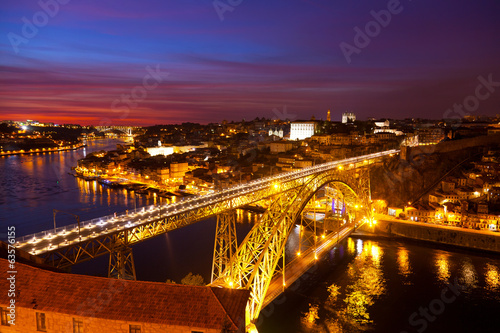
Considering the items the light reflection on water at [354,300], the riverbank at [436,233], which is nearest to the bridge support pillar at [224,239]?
the light reflection on water at [354,300]

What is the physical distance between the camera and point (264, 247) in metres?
13.0

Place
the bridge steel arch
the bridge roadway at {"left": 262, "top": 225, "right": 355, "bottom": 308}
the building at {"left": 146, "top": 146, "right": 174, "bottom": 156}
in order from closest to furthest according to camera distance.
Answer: the bridge steel arch < the bridge roadway at {"left": 262, "top": 225, "right": 355, "bottom": 308} < the building at {"left": 146, "top": 146, "right": 174, "bottom": 156}

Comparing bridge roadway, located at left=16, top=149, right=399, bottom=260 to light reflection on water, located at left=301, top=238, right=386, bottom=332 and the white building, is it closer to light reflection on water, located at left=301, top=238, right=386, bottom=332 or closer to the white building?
light reflection on water, located at left=301, top=238, right=386, bottom=332

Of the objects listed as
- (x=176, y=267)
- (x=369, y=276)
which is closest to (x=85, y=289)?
(x=176, y=267)

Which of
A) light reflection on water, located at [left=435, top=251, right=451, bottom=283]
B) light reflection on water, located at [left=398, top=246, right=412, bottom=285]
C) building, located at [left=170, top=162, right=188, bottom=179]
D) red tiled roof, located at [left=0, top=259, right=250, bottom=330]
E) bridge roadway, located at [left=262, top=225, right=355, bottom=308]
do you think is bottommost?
light reflection on water, located at [left=435, top=251, right=451, bottom=283]

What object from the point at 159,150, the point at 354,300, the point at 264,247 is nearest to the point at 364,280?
the point at 354,300

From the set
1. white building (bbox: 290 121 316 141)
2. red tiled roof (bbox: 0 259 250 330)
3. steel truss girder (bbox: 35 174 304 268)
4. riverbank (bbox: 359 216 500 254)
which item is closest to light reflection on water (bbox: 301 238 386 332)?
riverbank (bbox: 359 216 500 254)

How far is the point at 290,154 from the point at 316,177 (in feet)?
96.3

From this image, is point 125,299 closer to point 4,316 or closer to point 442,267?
point 4,316

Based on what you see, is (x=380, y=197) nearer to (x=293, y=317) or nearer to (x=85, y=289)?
(x=293, y=317)

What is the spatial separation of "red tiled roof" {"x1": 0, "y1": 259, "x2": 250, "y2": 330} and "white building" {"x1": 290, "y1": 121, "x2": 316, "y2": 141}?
6177 centimetres

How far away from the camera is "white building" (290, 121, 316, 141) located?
221 feet

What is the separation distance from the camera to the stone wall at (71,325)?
5.93 metres

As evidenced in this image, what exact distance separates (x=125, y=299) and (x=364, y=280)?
626 inches
